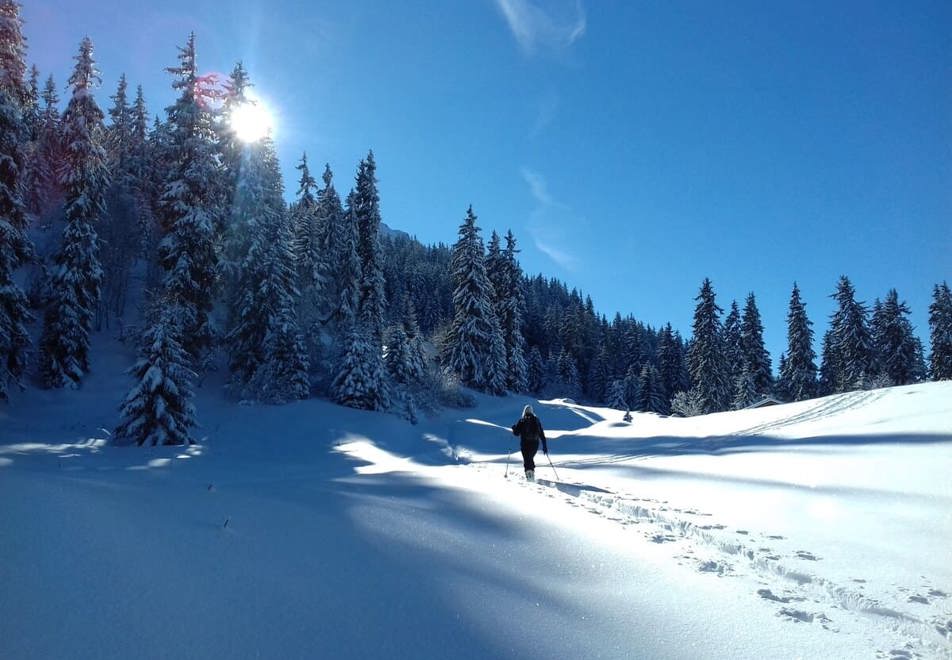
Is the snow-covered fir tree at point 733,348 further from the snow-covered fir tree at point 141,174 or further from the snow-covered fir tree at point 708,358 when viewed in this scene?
the snow-covered fir tree at point 141,174

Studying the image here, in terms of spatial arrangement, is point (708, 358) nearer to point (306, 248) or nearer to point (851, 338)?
point (851, 338)

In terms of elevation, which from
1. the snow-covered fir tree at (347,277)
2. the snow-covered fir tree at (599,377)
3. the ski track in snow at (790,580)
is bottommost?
the ski track in snow at (790,580)

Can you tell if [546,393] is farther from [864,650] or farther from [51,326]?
[864,650]

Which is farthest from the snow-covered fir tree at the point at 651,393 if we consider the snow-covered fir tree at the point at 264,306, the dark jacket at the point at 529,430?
the dark jacket at the point at 529,430

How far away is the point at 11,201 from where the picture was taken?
61.8 feet

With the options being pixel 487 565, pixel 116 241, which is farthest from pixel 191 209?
pixel 487 565

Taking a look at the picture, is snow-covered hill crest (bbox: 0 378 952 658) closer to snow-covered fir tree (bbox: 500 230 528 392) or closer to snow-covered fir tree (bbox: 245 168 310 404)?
snow-covered fir tree (bbox: 245 168 310 404)

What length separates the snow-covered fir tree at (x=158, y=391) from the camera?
51.7 ft

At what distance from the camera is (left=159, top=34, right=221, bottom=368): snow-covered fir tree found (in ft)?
79.2

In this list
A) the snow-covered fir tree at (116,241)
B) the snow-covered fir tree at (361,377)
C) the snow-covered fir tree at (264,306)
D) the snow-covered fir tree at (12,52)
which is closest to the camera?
the snow-covered fir tree at (12,52)

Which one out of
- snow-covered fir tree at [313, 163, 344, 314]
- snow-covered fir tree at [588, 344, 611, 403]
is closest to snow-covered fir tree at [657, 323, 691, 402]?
snow-covered fir tree at [588, 344, 611, 403]

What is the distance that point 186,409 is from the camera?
54.9ft

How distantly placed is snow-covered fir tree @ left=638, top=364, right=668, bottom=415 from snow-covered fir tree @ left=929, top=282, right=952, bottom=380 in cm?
2695

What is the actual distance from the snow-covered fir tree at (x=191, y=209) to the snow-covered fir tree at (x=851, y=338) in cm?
5255
